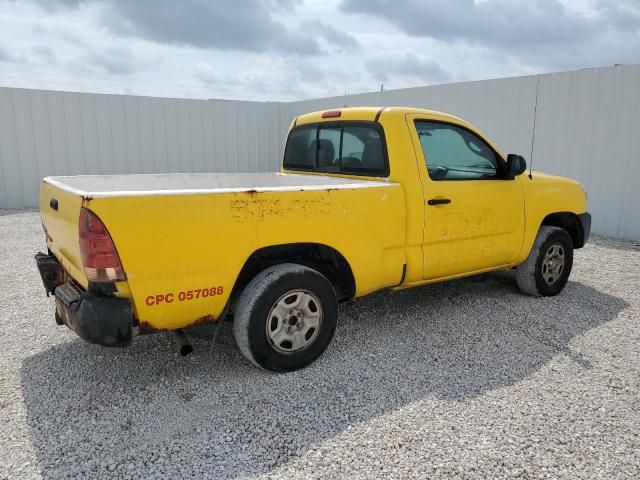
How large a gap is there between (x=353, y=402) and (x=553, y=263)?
10.1 feet

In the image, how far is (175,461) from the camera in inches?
94.5

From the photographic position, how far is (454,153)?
421cm

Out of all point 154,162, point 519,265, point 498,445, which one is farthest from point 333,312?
point 154,162

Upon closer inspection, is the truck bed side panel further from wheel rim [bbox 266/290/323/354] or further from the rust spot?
wheel rim [bbox 266/290/323/354]

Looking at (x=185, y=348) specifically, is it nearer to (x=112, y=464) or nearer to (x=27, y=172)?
(x=112, y=464)

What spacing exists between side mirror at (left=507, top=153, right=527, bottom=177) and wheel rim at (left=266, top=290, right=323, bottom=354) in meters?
2.22

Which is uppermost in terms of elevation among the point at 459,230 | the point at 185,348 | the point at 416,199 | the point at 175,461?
the point at 416,199

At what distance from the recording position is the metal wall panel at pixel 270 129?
26.1 feet

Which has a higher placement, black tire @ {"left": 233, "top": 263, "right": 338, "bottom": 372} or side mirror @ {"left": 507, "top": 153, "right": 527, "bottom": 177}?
side mirror @ {"left": 507, "top": 153, "right": 527, "bottom": 177}

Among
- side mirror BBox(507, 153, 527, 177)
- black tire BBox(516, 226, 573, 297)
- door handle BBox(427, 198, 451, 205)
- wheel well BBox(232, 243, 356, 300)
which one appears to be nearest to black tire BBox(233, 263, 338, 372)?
wheel well BBox(232, 243, 356, 300)

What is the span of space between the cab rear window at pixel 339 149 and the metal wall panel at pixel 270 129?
441 centimetres

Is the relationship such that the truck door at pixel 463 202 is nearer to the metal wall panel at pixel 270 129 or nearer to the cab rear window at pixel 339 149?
the cab rear window at pixel 339 149

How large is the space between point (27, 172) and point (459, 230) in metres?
11.1

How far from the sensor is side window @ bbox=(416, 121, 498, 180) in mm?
3929
